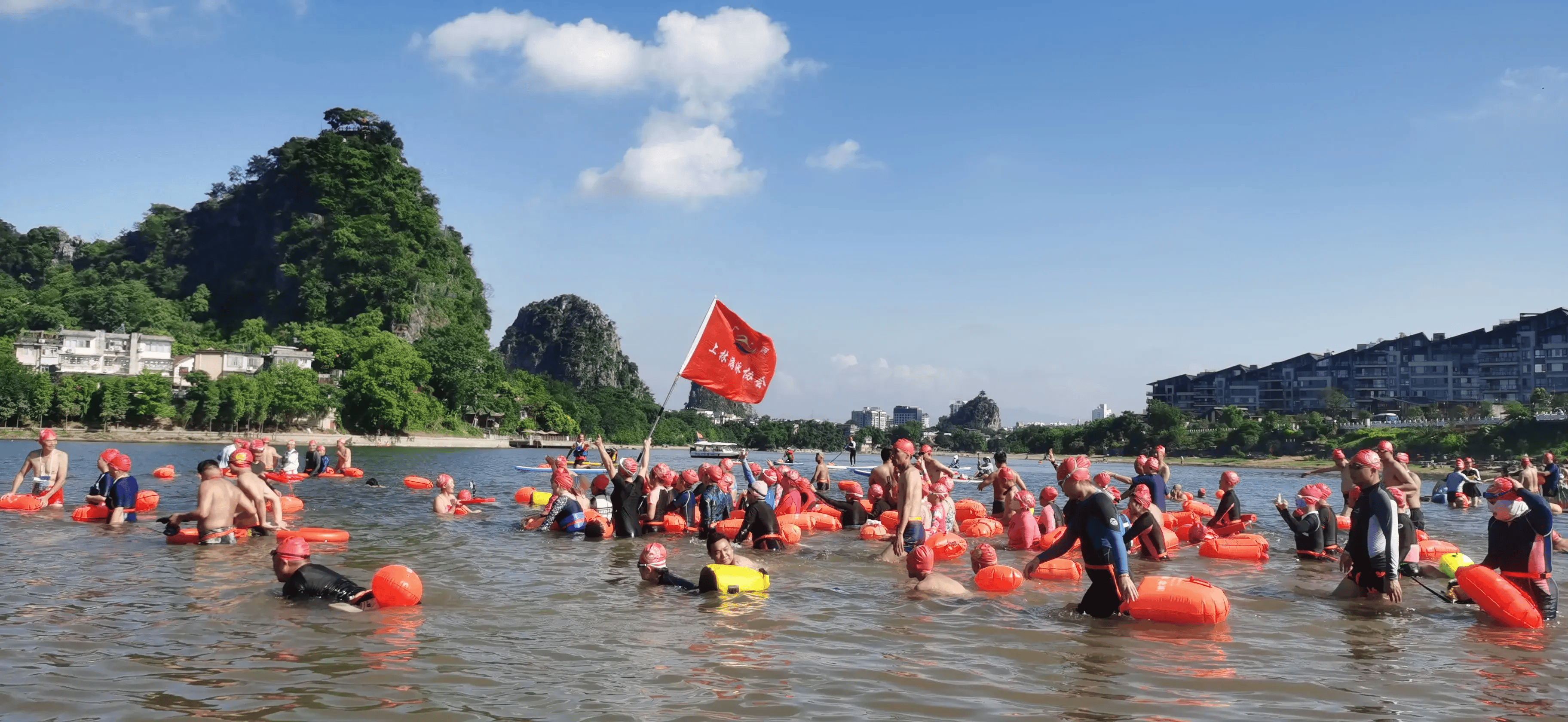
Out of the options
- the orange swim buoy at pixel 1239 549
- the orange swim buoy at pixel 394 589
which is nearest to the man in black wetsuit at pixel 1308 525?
the orange swim buoy at pixel 1239 549

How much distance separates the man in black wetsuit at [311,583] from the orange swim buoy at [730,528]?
274 inches

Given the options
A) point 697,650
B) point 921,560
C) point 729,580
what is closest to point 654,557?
point 729,580

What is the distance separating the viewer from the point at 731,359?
16.7 meters

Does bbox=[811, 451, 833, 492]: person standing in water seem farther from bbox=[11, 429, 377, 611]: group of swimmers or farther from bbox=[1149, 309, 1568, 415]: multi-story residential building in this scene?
bbox=[1149, 309, 1568, 415]: multi-story residential building

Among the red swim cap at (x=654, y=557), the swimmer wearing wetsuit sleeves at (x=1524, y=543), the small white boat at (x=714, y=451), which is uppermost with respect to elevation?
the swimmer wearing wetsuit sleeves at (x=1524, y=543)

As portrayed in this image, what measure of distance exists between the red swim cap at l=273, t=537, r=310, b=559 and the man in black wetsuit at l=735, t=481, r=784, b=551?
670 cm

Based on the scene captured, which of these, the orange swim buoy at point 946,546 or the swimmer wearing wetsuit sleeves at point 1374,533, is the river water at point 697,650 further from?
the orange swim buoy at point 946,546

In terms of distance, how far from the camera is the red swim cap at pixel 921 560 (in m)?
A: 11.1

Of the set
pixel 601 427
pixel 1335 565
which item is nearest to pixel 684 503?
pixel 1335 565

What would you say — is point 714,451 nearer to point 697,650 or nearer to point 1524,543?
point 1524,543

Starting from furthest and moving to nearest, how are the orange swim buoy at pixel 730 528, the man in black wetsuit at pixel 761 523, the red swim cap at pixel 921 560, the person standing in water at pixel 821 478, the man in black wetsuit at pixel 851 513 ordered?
1. the person standing in water at pixel 821 478
2. the man in black wetsuit at pixel 851 513
3. the orange swim buoy at pixel 730 528
4. the man in black wetsuit at pixel 761 523
5. the red swim cap at pixel 921 560

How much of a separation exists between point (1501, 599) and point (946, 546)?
22.3ft

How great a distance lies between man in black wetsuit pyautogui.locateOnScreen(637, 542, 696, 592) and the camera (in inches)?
450

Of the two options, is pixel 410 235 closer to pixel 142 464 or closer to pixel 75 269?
pixel 75 269
